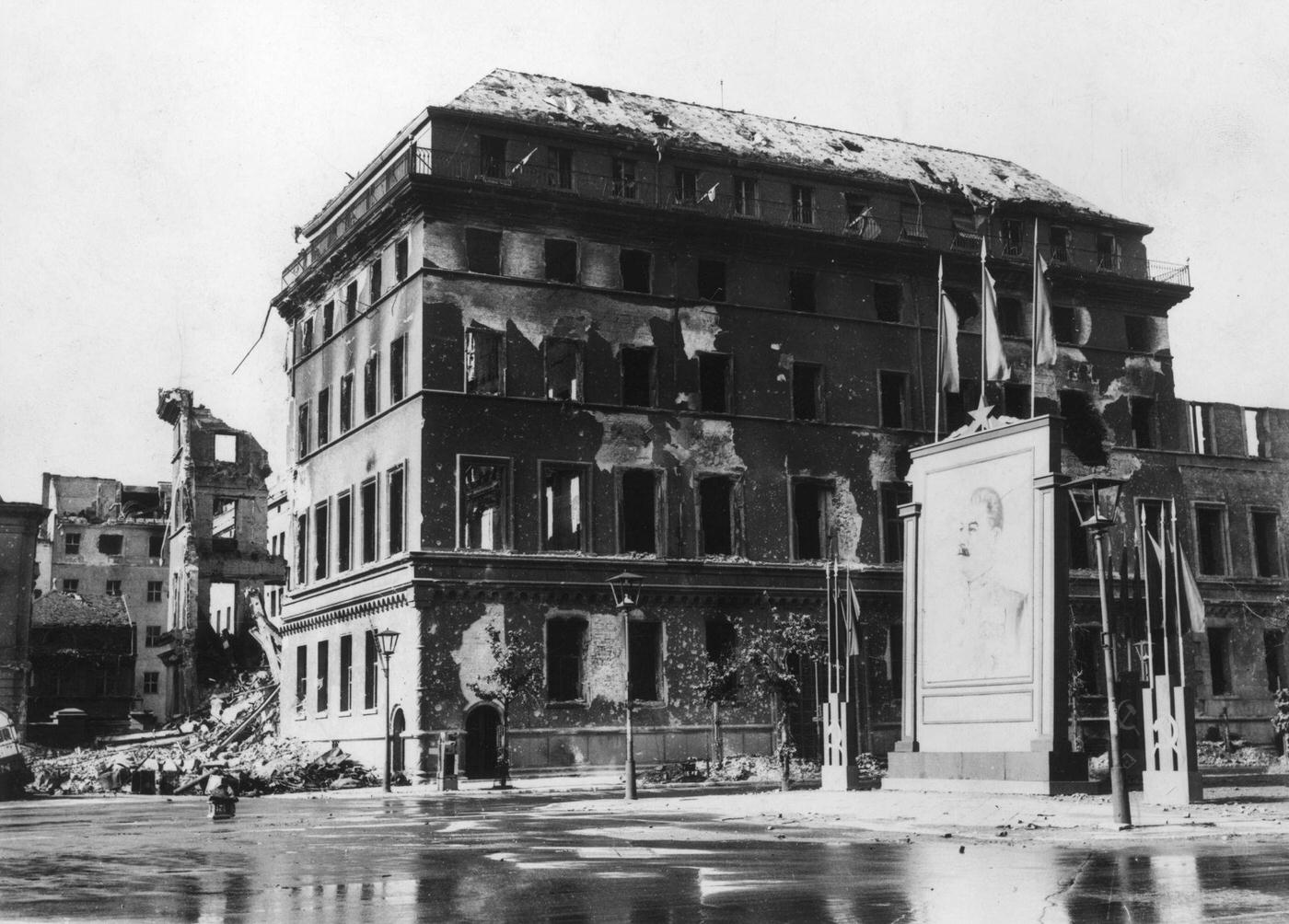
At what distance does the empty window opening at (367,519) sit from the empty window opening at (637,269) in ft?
→ 33.1

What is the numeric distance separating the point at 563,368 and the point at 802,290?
9.29 metres

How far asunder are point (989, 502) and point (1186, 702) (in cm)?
524

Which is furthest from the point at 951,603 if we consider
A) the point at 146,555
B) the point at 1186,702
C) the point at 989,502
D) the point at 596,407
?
the point at 146,555

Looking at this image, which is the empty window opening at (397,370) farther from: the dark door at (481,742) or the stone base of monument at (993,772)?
the stone base of monument at (993,772)

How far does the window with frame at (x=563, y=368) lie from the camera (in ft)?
144

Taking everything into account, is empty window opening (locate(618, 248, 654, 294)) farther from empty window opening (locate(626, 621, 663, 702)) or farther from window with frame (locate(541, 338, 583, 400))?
empty window opening (locate(626, 621, 663, 702))

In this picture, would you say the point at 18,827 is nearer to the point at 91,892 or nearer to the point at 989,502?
the point at 91,892

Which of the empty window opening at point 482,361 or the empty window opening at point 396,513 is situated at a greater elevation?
the empty window opening at point 482,361

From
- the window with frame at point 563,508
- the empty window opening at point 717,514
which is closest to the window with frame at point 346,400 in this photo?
the window with frame at point 563,508

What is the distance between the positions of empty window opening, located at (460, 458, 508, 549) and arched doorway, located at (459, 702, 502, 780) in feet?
15.4

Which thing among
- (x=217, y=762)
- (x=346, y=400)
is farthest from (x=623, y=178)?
(x=217, y=762)

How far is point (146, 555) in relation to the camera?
306 ft

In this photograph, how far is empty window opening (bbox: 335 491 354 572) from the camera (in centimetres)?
4669

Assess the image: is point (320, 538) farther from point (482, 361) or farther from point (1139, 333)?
point (1139, 333)
